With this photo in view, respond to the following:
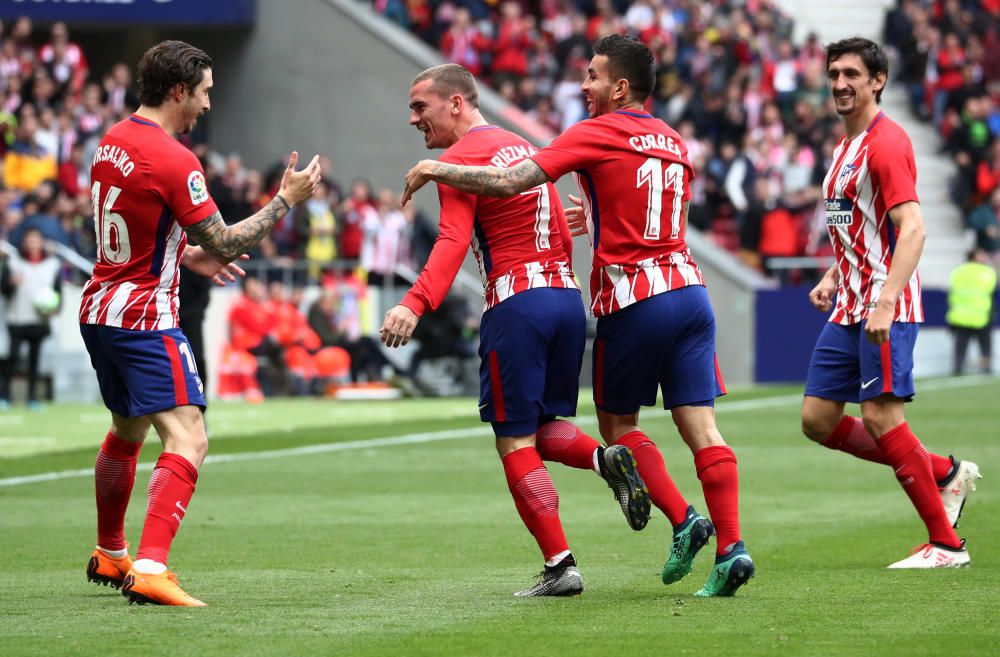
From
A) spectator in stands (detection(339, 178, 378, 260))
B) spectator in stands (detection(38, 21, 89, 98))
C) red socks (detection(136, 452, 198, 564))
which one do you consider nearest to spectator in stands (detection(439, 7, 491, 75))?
spectator in stands (detection(339, 178, 378, 260))

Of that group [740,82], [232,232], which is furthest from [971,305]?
[232,232]

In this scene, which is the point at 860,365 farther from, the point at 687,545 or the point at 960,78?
the point at 960,78

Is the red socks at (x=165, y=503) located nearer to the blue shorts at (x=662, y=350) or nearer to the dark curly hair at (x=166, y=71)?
the dark curly hair at (x=166, y=71)

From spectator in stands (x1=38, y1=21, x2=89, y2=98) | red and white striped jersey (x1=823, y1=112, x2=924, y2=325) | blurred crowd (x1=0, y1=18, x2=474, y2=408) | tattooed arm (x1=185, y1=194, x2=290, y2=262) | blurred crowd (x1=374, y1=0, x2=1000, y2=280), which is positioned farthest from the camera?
blurred crowd (x1=374, y1=0, x2=1000, y2=280)

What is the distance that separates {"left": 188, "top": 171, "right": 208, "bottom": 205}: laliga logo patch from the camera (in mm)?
7355

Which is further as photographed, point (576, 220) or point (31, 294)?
point (31, 294)

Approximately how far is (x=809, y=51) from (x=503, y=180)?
88.1ft

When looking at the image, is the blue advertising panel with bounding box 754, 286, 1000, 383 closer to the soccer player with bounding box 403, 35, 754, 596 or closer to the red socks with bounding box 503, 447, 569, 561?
the soccer player with bounding box 403, 35, 754, 596

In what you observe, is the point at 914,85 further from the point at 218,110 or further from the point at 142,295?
the point at 142,295

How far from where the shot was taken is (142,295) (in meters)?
7.50

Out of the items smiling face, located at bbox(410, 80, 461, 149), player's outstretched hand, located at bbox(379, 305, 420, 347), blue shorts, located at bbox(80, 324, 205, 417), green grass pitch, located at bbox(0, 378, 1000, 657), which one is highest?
smiling face, located at bbox(410, 80, 461, 149)

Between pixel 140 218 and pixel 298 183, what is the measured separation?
660 mm

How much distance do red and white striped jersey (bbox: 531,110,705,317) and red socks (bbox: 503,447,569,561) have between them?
0.69m

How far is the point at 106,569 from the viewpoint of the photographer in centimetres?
789
